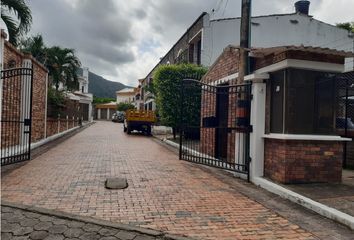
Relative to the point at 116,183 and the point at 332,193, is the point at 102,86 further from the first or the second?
the point at 332,193

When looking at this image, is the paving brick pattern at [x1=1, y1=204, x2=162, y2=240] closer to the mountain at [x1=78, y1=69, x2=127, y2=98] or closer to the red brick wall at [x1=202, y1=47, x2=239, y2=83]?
the red brick wall at [x1=202, y1=47, x2=239, y2=83]

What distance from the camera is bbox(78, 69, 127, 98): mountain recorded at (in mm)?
95150

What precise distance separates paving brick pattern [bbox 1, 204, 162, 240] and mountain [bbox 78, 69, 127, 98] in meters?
90.3

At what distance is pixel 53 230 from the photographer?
3873 millimetres

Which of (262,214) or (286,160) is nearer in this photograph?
(262,214)

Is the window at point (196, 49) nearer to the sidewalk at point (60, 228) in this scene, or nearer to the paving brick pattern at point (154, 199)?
the paving brick pattern at point (154, 199)

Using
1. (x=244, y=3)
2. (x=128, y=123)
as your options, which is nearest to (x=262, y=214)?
(x=244, y=3)

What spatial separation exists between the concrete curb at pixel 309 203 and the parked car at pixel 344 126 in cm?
382

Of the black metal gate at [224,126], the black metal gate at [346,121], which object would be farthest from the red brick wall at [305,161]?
the black metal gate at [346,121]

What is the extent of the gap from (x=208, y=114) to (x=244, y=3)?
13.0 feet

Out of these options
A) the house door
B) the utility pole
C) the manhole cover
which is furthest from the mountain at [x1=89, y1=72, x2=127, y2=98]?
the manhole cover

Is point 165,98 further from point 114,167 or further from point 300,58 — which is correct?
point 300,58

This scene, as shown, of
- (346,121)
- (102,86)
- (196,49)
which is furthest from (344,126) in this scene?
(102,86)

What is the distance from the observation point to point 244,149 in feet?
24.2
